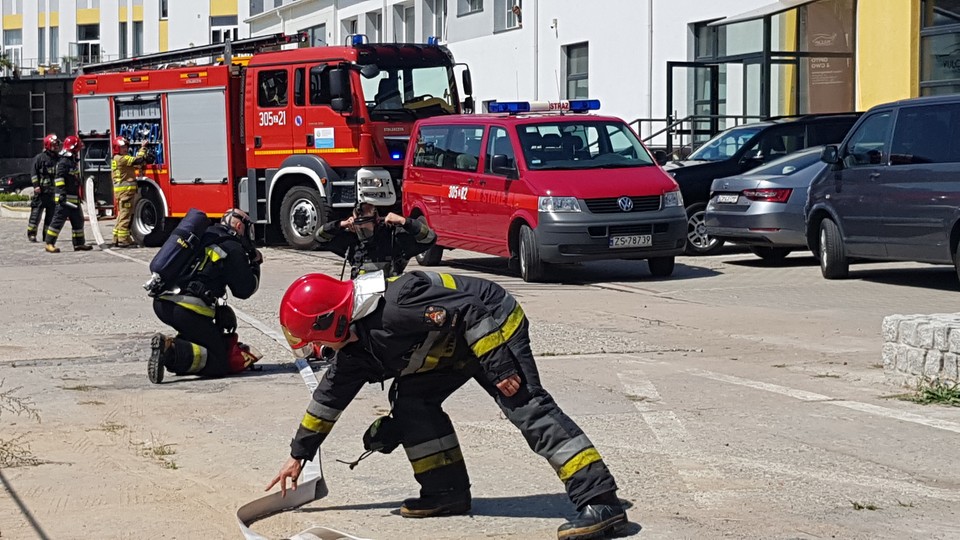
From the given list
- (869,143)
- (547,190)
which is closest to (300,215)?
(547,190)

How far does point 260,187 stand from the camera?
69.6ft

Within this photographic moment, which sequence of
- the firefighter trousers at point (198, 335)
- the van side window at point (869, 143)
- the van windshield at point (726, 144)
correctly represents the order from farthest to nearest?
the van windshield at point (726, 144)
the van side window at point (869, 143)
the firefighter trousers at point (198, 335)

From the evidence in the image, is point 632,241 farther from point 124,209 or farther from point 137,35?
point 137,35

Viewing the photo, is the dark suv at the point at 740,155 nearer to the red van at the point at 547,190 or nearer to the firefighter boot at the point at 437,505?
the red van at the point at 547,190

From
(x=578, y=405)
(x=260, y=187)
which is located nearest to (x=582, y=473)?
(x=578, y=405)

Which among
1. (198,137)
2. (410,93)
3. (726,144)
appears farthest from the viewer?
(198,137)

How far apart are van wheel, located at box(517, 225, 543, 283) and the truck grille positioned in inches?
28.3

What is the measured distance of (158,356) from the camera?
384 inches

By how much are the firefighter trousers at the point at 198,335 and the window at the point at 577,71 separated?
954 inches

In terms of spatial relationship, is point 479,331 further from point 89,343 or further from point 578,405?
point 89,343

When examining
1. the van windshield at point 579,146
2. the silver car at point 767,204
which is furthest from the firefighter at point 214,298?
the silver car at point 767,204

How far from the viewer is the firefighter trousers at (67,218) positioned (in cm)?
2144

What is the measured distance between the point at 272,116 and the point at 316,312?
1581 cm

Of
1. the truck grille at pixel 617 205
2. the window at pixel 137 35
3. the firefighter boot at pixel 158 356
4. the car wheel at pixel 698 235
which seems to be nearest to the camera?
the firefighter boot at pixel 158 356
